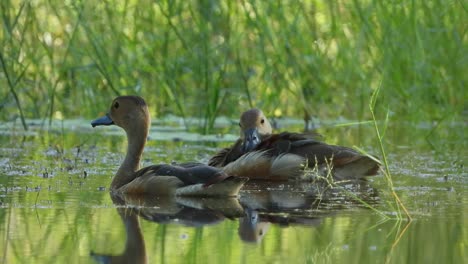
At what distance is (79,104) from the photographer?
16547 mm

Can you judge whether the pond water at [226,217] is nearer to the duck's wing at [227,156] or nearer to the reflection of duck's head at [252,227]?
the reflection of duck's head at [252,227]

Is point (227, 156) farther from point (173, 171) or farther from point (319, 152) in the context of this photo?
point (173, 171)

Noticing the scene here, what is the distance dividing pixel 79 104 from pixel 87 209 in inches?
333

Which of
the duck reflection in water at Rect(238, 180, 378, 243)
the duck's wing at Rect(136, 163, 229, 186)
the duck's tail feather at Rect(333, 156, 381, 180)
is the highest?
the duck's tail feather at Rect(333, 156, 381, 180)

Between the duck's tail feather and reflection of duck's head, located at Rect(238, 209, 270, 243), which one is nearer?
reflection of duck's head, located at Rect(238, 209, 270, 243)

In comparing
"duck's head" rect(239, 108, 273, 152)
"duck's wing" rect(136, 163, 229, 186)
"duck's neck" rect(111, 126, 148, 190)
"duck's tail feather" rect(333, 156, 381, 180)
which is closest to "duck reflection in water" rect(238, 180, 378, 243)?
"duck's tail feather" rect(333, 156, 381, 180)

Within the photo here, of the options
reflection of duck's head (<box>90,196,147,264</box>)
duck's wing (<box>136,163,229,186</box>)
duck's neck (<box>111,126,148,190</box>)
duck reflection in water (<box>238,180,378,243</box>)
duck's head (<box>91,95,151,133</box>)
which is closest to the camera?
reflection of duck's head (<box>90,196,147,264</box>)

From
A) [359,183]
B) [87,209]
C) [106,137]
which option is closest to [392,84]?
[106,137]

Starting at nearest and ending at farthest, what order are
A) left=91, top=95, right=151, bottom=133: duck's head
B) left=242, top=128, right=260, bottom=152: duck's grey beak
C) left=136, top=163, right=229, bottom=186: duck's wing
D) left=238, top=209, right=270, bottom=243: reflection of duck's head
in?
left=238, top=209, right=270, bottom=243: reflection of duck's head < left=136, top=163, right=229, bottom=186: duck's wing < left=91, top=95, right=151, bottom=133: duck's head < left=242, top=128, right=260, bottom=152: duck's grey beak

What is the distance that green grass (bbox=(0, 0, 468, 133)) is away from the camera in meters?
13.2

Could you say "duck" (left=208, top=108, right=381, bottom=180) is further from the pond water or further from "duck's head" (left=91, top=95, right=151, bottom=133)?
"duck's head" (left=91, top=95, right=151, bottom=133)

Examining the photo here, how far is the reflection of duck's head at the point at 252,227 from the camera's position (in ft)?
22.8

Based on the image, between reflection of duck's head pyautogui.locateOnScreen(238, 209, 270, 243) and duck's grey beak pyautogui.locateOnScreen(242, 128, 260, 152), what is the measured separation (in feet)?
8.81

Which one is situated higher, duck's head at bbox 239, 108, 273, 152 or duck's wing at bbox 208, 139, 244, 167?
duck's head at bbox 239, 108, 273, 152
